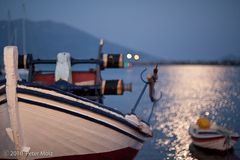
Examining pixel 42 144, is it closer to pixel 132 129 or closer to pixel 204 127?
pixel 132 129

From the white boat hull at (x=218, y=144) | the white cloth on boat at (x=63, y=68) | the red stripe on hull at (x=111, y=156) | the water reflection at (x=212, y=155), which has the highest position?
the white cloth on boat at (x=63, y=68)

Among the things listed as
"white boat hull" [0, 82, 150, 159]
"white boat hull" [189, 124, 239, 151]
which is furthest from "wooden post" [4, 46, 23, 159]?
"white boat hull" [189, 124, 239, 151]

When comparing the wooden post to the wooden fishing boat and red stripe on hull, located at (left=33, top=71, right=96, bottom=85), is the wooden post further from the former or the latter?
red stripe on hull, located at (left=33, top=71, right=96, bottom=85)

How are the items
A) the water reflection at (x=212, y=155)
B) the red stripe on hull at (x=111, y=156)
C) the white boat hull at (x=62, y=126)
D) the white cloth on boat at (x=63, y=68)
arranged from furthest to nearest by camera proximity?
the water reflection at (x=212, y=155), the white cloth on boat at (x=63, y=68), the red stripe on hull at (x=111, y=156), the white boat hull at (x=62, y=126)

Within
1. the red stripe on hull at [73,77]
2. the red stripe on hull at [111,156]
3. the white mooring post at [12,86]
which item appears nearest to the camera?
the white mooring post at [12,86]

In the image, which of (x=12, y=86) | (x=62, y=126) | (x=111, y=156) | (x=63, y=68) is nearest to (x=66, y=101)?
(x=62, y=126)

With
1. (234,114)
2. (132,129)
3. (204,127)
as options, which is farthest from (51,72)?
(234,114)

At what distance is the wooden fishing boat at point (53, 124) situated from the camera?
7891 millimetres

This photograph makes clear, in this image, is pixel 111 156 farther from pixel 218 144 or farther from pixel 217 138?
pixel 218 144

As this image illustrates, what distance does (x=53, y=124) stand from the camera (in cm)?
826

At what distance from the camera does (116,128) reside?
9.23 m

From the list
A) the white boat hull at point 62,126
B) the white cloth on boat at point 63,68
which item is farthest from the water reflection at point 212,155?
the white boat hull at point 62,126

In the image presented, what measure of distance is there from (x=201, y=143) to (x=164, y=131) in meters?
10.8

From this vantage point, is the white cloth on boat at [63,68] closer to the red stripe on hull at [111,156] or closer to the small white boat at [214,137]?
the red stripe on hull at [111,156]
